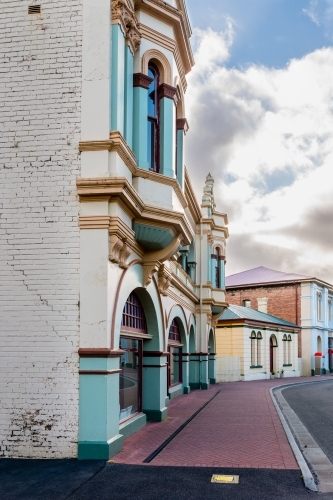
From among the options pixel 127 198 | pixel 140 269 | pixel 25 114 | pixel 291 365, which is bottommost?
pixel 291 365

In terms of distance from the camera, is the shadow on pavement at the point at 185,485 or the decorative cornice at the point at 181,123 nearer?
the shadow on pavement at the point at 185,485

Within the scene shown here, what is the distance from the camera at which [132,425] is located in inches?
472

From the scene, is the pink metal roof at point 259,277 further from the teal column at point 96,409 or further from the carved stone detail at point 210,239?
the teal column at point 96,409

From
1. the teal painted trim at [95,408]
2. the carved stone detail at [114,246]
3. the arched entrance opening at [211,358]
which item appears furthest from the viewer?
the arched entrance opening at [211,358]

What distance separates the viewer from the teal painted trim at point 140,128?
37.8 feet

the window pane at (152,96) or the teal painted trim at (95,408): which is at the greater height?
the window pane at (152,96)

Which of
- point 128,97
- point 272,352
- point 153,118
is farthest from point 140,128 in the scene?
point 272,352

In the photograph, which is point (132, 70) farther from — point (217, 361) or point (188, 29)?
point (217, 361)

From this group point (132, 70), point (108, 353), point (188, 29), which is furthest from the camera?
point (188, 29)

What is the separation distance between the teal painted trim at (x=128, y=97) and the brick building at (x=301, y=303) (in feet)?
128

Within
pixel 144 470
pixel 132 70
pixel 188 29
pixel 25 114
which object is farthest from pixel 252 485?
pixel 188 29

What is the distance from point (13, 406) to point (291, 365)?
37329 mm

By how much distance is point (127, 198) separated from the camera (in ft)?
33.0

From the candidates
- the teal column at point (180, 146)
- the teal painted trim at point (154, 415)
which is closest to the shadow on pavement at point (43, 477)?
the teal painted trim at point (154, 415)
